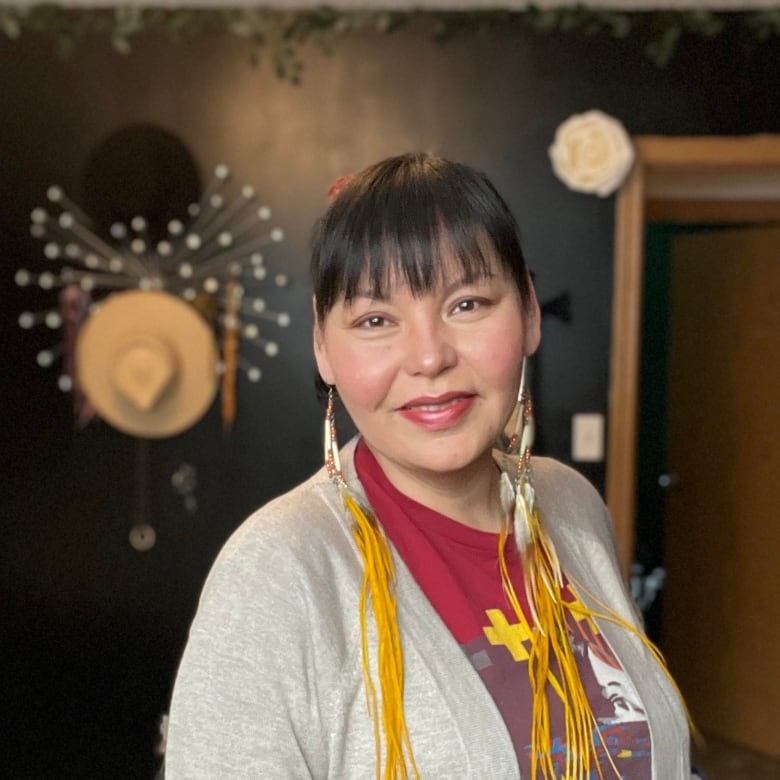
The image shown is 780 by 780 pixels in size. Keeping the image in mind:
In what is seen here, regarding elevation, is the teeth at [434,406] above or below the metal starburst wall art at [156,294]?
below

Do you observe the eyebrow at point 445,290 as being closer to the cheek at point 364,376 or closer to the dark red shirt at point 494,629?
the cheek at point 364,376

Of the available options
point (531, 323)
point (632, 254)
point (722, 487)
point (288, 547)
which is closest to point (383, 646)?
point (288, 547)

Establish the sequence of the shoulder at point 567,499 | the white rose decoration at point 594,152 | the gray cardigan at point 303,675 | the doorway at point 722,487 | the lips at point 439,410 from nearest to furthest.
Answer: the gray cardigan at point 303,675 → the lips at point 439,410 → the shoulder at point 567,499 → the white rose decoration at point 594,152 → the doorway at point 722,487

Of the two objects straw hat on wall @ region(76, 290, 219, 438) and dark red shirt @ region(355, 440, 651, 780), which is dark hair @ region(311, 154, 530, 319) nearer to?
dark red shirt @ region(355, 440, 651, 780)

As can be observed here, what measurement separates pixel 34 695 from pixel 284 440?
0.96 metres

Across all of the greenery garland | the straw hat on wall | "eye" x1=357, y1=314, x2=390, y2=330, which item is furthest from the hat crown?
"eye" x1=357, y1=314, x2=390, y2=330

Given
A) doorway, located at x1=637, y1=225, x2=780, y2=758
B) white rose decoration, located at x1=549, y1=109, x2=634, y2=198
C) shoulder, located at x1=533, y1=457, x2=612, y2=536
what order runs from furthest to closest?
doorway, located at x1=637, y1=225, x2=780, y2=758 < white rose decoration, located at x1=549, y1=109, x2=634, y2=198 < shoulder, located at x1=533, y1=457, x2=612, y2=536

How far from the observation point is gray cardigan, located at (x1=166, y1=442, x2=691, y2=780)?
2.62ft

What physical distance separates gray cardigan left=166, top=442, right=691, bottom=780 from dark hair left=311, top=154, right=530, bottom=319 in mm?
219

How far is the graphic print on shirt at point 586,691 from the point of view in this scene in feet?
2.94

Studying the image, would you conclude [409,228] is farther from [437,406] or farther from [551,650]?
[551,650]

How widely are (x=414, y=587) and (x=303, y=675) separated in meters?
0.15

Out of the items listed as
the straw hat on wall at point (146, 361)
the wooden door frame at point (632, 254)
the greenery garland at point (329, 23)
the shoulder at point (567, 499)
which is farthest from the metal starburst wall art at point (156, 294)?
the shoulder at point (567, 499)

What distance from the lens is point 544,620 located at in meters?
A: 0.96
